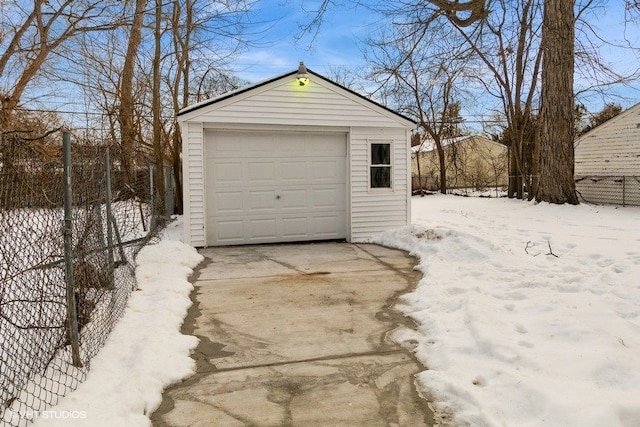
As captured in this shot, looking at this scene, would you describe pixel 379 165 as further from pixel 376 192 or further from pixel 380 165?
pixel 376 192

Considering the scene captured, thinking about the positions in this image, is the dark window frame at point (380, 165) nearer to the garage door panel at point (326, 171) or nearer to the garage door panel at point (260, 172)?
the garage door panel at point (326, 171)

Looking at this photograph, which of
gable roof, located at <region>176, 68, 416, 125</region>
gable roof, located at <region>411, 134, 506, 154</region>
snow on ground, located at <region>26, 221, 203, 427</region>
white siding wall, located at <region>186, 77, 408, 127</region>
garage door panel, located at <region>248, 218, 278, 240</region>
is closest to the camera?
snow on ground, located at <region>26, 221, 203, 427</region>

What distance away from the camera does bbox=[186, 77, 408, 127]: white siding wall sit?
839cm

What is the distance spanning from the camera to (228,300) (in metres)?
5.12

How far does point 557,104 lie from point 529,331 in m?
10.3

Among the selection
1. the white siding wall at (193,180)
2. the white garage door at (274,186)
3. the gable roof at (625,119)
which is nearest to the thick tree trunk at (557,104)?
the gable roof at (625,119)

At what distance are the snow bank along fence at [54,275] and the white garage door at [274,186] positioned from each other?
11.6 feet

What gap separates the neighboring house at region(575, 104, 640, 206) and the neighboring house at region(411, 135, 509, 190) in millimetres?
11410

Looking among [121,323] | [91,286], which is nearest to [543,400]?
[121,323]

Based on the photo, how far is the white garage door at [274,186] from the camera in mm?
8680

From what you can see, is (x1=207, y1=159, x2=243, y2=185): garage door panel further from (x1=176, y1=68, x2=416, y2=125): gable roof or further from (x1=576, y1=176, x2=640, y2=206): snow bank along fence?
(x1=576, y1=176, x2=640, y2=206): snow bank along fence

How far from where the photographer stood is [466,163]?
34.2m

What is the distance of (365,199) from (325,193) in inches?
33.6

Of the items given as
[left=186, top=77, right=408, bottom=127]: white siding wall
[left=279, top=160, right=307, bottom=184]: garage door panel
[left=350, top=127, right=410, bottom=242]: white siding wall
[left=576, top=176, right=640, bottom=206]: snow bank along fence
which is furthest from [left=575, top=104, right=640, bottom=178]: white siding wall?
[left=279, top=160, right=307, bottom=184]: garage door panel
